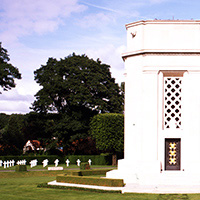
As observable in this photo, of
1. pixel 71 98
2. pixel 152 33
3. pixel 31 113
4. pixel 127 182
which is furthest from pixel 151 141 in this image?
pixel 31 113

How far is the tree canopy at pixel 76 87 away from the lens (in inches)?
2328

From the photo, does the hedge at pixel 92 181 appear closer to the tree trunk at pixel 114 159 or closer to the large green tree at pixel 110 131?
the large green tree at pixel 110 131

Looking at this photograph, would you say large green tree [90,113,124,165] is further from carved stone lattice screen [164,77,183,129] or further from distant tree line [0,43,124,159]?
carved stone lattice screen [164,77,183,129]

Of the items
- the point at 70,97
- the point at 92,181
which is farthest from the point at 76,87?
the point at 92,181

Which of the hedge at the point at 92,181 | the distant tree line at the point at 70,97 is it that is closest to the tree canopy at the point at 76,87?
the distant tree line at the point at 70,97

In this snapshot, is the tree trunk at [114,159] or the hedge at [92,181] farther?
the tree trunk at [114,159]

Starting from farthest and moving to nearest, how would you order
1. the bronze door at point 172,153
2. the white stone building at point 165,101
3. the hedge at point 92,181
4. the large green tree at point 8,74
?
the large green tree at point 8,74
the bronze door at point 172,153
the white stone building at point 165,101
the hedge at point 92,181

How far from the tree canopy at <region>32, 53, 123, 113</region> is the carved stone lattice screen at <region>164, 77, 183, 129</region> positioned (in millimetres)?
28899

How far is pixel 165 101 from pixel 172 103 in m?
0.55

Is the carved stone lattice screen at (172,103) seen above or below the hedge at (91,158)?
above

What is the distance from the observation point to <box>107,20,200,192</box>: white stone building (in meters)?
29.0

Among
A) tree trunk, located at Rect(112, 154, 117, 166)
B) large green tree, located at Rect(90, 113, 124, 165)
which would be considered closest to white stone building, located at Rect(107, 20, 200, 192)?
large green tree, located at Rect(90, 113, 124, 165)

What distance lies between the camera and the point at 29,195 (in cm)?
2252

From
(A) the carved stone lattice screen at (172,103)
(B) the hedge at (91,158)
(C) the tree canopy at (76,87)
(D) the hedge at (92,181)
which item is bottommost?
(B) the hedge at (91,158)
